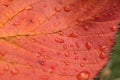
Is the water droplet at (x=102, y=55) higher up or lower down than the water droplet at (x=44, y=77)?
higher up

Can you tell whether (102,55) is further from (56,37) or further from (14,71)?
(14,71)

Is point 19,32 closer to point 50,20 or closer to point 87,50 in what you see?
point 50,20

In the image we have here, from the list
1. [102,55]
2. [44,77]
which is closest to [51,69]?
[44,77]

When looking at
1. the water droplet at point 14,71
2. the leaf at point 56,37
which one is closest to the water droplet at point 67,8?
the leaf at point 56,37

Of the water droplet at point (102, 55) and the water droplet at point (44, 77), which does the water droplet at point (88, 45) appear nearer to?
the water droplet at point (102, 55)

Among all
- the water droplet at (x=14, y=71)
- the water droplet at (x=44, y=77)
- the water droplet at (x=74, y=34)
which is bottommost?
the water droplet at (x=44, y=77)

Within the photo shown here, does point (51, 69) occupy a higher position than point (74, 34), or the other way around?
point (74, 34)

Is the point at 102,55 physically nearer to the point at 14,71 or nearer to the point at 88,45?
the point at 88,45

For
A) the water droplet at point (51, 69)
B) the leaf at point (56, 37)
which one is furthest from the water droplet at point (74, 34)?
the water droplet at point (51, 69)

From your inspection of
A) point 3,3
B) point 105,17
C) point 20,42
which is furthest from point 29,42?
point 105,17
